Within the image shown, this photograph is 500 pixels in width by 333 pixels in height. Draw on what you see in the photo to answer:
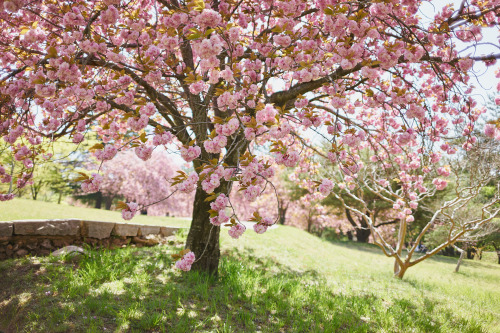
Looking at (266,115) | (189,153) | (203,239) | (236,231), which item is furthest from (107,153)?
(203,239)

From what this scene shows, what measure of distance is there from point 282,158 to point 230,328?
182cm

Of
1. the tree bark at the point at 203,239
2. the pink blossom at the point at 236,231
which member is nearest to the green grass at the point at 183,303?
the tree bark at the point at 203,239

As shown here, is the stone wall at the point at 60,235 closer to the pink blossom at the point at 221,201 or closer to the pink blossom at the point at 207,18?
the pink blossom at the point at 221,201

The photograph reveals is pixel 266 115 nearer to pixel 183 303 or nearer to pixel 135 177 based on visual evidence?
pixel 183 303

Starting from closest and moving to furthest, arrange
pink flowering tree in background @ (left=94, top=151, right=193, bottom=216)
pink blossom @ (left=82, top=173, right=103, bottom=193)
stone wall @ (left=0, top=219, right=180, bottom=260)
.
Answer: pink blossom @ (left=82, top=173, right=103, bottom=193)
stone wall @ (left=0, top=219, right=180, bottom=260)
pink flowering tree in background @ (left=94, top=151, right=193, bottom=216)

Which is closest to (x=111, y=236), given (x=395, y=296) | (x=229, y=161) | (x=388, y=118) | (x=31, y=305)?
(x=31, y=305)

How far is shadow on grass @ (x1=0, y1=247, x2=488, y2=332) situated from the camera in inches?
108

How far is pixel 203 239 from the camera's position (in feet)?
13.4

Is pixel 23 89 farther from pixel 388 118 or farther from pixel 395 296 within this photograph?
pixel 395 296

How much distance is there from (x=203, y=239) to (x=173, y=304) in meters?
1.07

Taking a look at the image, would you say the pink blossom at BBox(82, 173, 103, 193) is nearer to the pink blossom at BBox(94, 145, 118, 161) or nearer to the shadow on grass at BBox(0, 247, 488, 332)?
the pink blossom at BBox(94, 145, 118, 161)

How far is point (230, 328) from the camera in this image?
2.75 metres

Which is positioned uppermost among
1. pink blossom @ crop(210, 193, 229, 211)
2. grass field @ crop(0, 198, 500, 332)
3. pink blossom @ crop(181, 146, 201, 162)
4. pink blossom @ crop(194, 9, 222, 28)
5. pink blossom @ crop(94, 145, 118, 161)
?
pink blossom @ crop(194, 9, 222, 28)

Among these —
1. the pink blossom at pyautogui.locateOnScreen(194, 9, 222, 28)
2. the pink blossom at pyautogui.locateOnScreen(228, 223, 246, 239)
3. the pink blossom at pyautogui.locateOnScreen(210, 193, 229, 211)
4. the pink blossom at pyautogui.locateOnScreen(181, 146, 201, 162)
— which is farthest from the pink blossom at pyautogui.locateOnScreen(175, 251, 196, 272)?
the pink blossom at pyautogui.locateOnScreen(194, 9, 222, 28)
